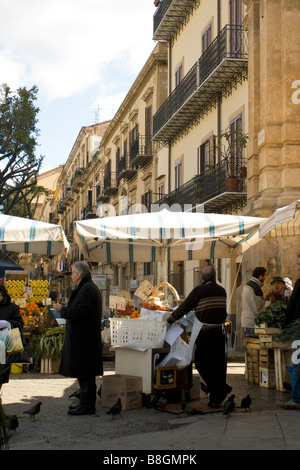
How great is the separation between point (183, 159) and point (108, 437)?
17.1m

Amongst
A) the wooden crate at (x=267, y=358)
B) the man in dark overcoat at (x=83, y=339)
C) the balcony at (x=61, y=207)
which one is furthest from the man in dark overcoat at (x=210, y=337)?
the balcony at (x=61, y=207)

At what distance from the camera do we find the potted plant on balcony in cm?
1609

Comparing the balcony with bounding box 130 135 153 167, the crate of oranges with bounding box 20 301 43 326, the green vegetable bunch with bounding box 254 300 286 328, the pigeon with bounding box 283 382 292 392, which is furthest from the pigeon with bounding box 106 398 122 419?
the balcony with bounding box 130 135 153 167

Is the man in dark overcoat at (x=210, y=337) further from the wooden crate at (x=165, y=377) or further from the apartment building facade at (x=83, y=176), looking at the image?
the apartment building facade at (x=83, y=176)

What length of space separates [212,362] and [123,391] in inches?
44.0

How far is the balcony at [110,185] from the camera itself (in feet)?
113

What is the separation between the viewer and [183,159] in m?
22.8

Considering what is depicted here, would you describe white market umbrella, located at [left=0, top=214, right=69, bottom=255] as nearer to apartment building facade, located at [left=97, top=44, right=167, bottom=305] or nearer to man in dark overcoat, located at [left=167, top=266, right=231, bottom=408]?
man in dark overcoat, located at [left=167, top=266, right=231, bottom=408]

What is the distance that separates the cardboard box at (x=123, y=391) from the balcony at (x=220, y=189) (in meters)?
8.79

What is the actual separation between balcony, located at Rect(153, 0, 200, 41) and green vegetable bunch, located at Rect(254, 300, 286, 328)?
14428 mm

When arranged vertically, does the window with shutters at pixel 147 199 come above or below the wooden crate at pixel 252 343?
above

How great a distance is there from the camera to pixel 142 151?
28375 millimetres

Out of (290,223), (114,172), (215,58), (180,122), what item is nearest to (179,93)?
(180,122)

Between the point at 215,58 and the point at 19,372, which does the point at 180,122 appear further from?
the point at 19,372
